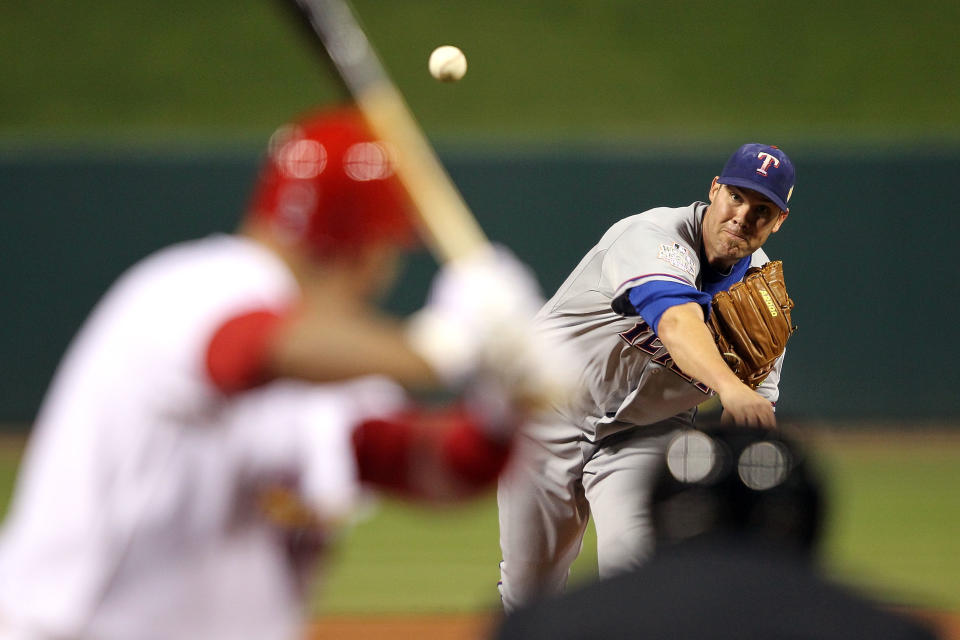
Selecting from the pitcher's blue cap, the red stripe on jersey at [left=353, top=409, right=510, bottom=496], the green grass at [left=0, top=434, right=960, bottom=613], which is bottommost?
the green grass at [left=0, top=434, right=960, bottom=613]

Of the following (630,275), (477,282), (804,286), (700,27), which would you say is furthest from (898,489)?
(477,282)

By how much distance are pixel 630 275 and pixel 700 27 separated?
31.9 ft

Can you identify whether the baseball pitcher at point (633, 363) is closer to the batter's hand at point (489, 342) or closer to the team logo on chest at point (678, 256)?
the team logo on chest at point (678, 256)

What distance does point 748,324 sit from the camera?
155 inches

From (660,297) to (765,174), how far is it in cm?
54

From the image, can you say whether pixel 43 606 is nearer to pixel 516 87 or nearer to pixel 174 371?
pixel 174 371

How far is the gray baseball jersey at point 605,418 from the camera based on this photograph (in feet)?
→ 13.0

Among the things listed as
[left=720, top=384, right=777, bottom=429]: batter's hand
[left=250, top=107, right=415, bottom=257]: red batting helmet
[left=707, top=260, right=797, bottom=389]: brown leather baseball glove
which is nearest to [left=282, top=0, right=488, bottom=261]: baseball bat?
[left=250, top=107, right=415, bottom=257]: red batting helmet

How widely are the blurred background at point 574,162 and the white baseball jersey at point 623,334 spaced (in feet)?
5.68

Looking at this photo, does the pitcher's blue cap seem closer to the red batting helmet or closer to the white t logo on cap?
the white t logo on cap

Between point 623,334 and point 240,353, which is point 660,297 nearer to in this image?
point 623,334

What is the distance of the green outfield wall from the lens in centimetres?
1041

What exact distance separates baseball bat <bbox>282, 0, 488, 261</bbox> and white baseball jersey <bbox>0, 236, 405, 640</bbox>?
25 cm

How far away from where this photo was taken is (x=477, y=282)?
1.63 m
